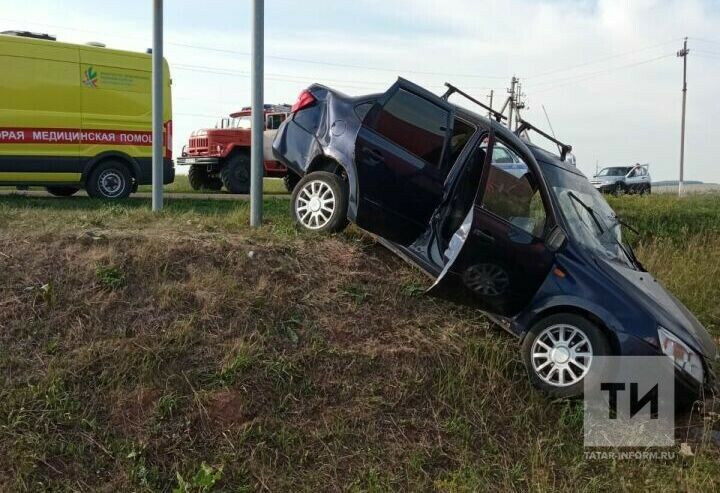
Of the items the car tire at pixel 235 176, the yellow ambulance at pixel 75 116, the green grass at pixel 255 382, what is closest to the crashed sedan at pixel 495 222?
the green grass at pixel 255 382

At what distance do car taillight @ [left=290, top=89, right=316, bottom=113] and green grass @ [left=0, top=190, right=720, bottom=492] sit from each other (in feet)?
5.50

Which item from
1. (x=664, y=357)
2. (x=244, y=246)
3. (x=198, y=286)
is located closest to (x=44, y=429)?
(x=198, y=286)

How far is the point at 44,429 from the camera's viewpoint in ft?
12.2

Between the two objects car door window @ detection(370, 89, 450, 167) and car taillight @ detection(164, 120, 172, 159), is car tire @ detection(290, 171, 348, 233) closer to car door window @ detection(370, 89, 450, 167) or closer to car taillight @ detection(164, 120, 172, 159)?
car door window @ detection(370, 89, 450, 167)

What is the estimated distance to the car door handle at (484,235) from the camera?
190 inches

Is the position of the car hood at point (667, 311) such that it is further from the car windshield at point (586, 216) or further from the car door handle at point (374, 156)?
the car door handle at point (374, 156)

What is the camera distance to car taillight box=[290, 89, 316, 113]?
260 inches

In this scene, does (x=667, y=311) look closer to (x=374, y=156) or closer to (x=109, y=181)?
(x=374, y=156)

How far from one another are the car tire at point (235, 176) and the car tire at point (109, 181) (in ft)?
12.5

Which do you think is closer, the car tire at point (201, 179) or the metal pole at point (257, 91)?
the metal pole at point (257, 91)

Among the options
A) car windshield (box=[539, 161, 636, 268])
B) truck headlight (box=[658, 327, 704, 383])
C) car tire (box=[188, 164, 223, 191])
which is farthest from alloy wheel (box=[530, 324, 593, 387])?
car tire (box=[188, 164, 223, 191])

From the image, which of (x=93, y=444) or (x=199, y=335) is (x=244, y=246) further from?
(x=93, y=444)

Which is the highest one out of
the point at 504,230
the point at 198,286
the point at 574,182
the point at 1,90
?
the point at 1,90

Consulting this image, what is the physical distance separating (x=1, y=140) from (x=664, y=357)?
9502mm
